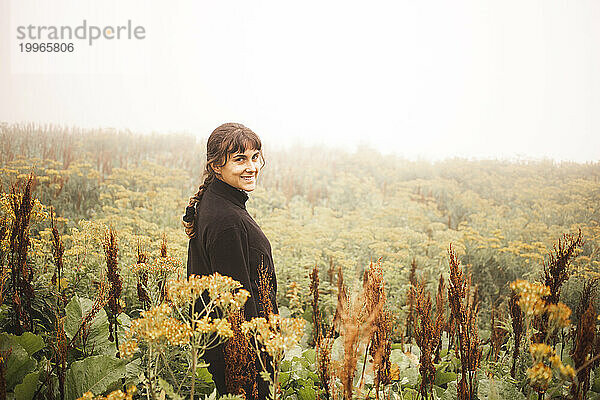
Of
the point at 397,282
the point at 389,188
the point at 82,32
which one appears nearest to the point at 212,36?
the point at 82,32

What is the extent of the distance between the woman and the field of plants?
5.4 inches

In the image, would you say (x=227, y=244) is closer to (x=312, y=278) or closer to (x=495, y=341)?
(x=312, y=278)

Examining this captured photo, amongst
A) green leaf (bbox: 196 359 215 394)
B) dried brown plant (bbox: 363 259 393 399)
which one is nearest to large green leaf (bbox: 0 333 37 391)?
green leaf (bbox: 196 359 215 394)

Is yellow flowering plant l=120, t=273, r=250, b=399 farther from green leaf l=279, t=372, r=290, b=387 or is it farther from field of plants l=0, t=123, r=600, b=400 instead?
green leaf l=279, t=372, r=290, b=387

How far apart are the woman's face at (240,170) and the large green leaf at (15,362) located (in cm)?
134

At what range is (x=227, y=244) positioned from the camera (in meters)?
2.12

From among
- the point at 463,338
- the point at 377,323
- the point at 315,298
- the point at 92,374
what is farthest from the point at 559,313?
the point at 92,374

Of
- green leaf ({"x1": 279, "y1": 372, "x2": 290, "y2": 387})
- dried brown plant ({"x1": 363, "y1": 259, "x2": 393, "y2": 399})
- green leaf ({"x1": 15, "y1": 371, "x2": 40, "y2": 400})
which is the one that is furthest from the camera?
green leaf ({"x1": 279, "y1": 372, "x2": 290, "y2": 387})

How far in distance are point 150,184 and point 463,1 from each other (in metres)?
6.35

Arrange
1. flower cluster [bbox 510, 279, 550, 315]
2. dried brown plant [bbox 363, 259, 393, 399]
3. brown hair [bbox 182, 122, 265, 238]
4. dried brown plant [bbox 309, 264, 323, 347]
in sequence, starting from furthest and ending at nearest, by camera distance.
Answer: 1. brown hair [bbox 182, 122, 265, 238]
2. dried brown plant [bbox 309, 264, 323, 347]
3. dried brown plant [bbox 363, 259, 393, 399]
4. flower cluster [bbox 510, 279, 550, 315]

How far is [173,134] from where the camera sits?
8.11 metres

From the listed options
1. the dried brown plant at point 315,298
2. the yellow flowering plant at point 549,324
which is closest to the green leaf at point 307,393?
the dried brown plant at point 315,298

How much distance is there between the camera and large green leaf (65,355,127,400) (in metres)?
1.94

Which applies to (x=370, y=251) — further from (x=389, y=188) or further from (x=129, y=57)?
(x=129, y=57)
